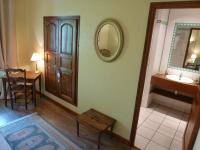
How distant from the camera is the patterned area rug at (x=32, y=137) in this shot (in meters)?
2.32

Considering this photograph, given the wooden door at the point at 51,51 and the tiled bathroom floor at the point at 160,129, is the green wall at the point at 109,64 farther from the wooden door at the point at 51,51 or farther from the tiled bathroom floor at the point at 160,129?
the tiled bathroom floor at the point at 160,129

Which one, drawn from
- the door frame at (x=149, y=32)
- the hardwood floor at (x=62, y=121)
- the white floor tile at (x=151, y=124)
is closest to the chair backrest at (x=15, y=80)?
the hardwood floor at (x=62, y=121)

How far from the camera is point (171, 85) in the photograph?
11.1 ft

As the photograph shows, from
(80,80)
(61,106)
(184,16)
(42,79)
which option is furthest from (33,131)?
(184,16)

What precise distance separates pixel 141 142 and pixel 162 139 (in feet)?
1.34

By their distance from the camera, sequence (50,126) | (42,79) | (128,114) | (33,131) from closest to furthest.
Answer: (128,114) → (33,131) → (50,126) → (42,79)

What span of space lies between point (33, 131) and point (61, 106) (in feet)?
2.94

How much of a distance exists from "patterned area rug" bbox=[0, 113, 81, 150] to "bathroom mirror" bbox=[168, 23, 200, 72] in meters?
2.86

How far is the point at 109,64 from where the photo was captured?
246 centimetres

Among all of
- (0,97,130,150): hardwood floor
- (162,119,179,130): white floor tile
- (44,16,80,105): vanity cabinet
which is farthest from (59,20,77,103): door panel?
(162,119,179,130): white floor tile

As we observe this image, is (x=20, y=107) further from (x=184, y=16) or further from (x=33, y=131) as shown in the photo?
(x=184, y=16)

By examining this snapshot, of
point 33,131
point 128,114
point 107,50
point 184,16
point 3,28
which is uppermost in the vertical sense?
point 184,16

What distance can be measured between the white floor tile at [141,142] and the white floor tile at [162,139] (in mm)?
169

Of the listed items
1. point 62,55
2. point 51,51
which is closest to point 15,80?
point 51,51
